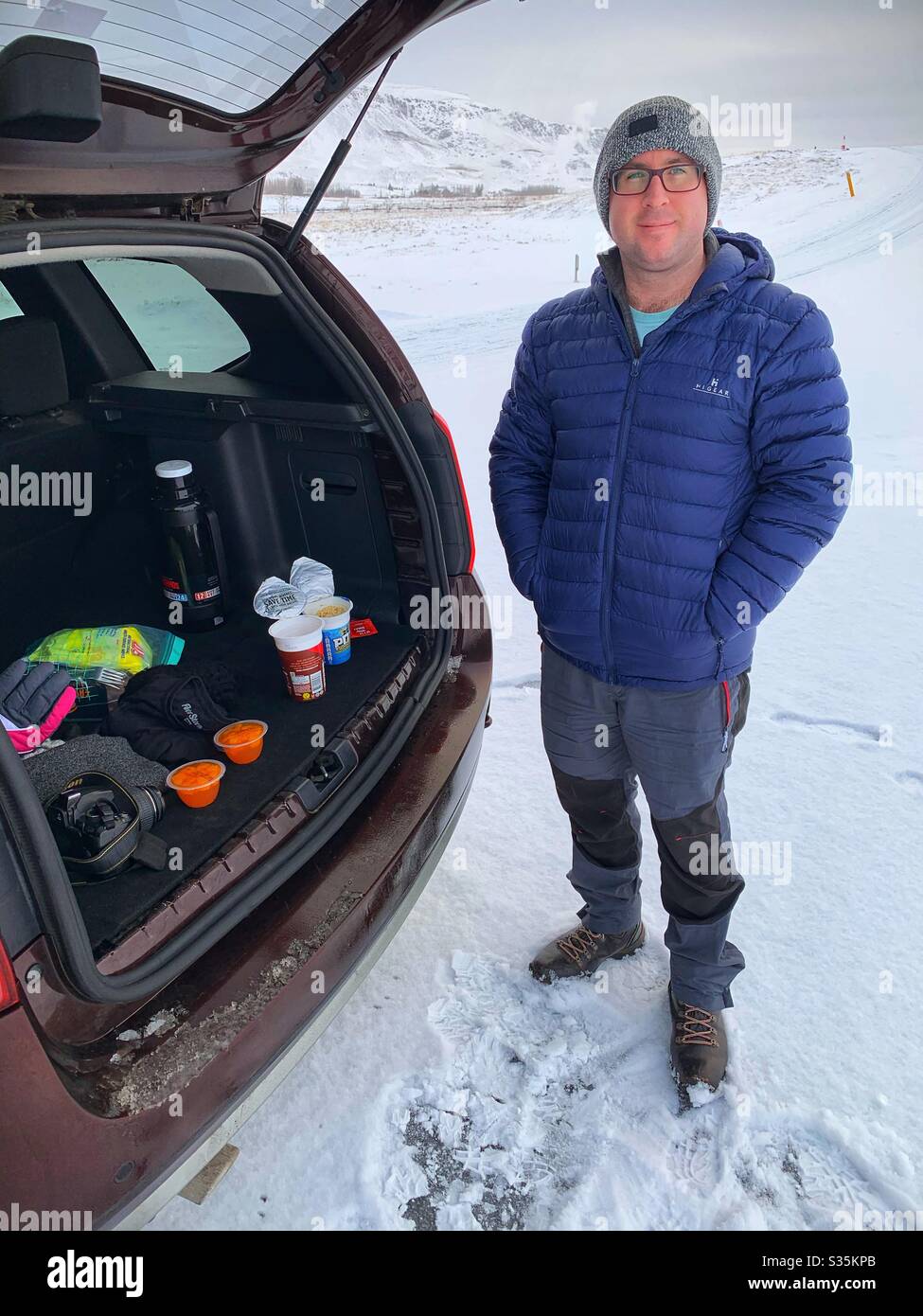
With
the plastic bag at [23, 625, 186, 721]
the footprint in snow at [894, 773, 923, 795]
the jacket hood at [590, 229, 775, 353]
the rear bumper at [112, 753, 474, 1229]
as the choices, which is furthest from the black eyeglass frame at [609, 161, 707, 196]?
the footprint in snow at [894, 773, 923, 795]

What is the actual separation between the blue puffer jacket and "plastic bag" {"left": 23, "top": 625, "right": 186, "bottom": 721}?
1.20 meters

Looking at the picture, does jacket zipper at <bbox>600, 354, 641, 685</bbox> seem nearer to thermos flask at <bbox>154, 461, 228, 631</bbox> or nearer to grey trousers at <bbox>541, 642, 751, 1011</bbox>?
grey trousers at <bbox>541, 642, 751, 1011</bbox>

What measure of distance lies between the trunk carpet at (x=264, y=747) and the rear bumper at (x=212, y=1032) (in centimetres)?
18

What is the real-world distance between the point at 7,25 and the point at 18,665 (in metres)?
1.40

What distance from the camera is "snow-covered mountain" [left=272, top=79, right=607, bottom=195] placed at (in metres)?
26.8

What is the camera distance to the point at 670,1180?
1814 mm

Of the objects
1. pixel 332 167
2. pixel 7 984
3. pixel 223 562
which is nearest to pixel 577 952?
pixel 7 984

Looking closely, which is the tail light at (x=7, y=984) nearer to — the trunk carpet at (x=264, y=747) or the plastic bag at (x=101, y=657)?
the trunk carpet at (x=264, y=747)

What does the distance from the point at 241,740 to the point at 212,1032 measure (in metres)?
0.75

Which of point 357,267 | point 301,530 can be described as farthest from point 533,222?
point 301,530

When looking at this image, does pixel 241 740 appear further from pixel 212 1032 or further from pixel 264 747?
pixel 212 1032

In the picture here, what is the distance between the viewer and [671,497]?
6.04ft

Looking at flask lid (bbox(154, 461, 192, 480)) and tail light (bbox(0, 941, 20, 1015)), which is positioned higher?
flask lid (bbox(154, 461, 192, 480))
